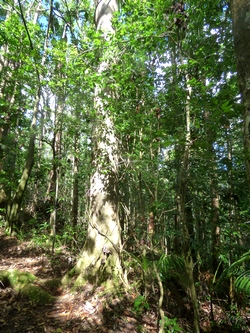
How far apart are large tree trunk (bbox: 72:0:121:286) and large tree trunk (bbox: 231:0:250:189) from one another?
9.76 feet

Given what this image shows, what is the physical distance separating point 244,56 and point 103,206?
3539 millimetres

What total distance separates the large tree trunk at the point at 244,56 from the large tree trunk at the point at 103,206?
298 centimetres

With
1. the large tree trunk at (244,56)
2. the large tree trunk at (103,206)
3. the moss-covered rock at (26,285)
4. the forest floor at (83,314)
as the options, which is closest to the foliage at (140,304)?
the forest floor at (83,314)

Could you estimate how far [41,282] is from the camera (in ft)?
13.5

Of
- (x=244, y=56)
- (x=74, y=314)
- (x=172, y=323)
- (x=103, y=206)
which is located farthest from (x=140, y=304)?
(x=244, y=56)

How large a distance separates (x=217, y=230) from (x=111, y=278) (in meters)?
3.57

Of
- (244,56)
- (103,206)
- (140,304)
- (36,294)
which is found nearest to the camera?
(244,56)

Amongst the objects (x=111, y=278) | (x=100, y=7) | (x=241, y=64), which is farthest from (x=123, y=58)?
(x=111, y=278)

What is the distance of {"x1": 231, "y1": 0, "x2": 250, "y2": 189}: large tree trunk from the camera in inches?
52.9

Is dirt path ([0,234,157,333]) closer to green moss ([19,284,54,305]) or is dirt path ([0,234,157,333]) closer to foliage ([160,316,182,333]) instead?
green moss ([19,284,54,305])

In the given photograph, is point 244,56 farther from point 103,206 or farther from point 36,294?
point 36,294

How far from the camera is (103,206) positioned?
4.31 m

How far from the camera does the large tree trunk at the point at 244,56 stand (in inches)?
52.9

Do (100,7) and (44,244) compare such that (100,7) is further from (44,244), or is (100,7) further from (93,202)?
(44,244)
